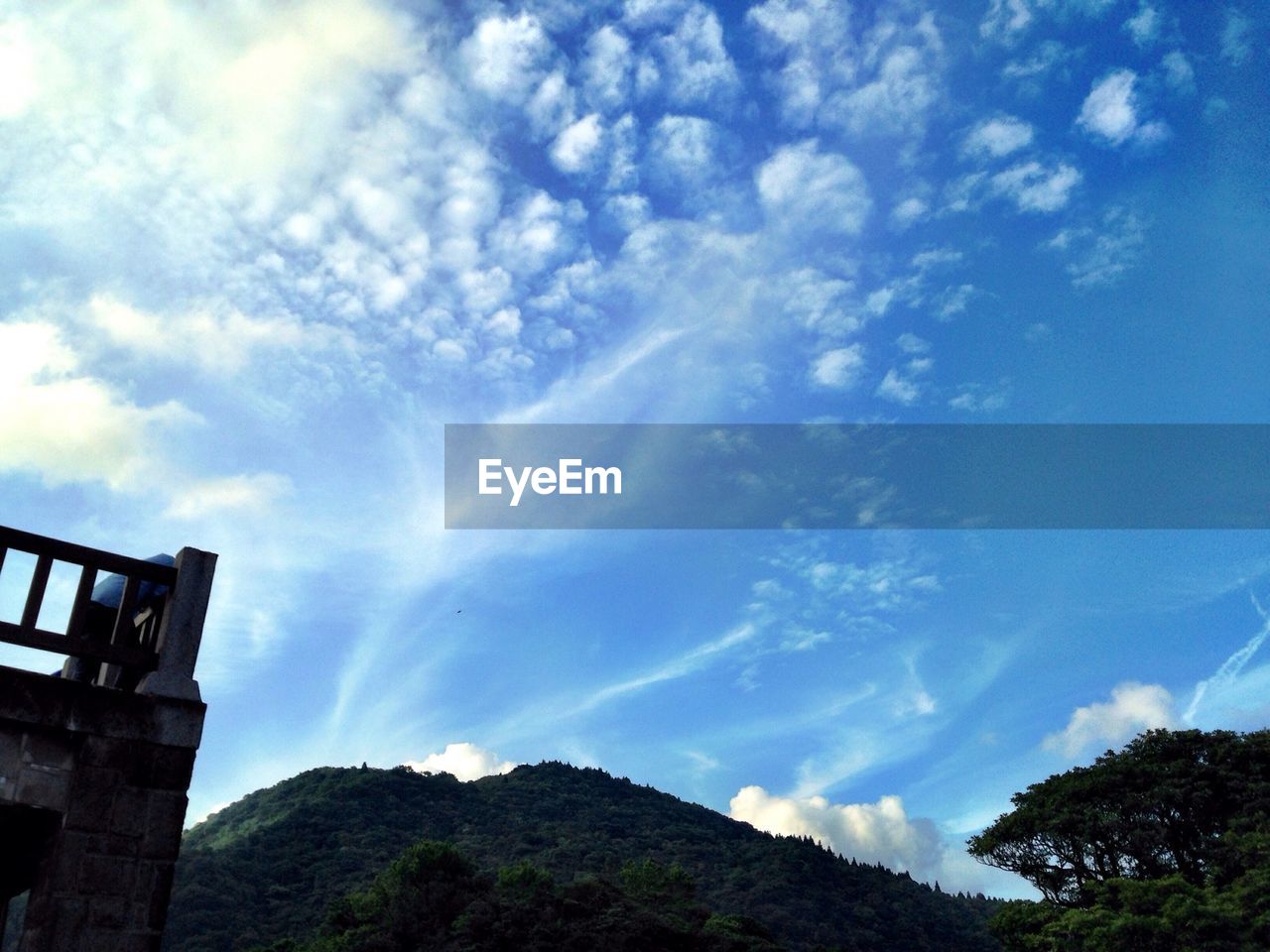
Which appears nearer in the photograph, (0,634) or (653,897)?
(0,634)

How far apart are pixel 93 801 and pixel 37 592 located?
197cm

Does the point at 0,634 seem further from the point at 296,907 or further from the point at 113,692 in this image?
the point at 296,907

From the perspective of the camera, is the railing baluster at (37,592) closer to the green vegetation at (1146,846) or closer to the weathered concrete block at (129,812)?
the weathered concrete block at (129,812)

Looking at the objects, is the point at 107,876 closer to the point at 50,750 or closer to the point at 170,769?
the point at 170,769

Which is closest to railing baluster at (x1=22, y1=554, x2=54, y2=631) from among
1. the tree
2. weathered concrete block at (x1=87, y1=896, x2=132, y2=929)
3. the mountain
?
weathered concrete block at (x1=87, y1=896, x2=132, y2=929)

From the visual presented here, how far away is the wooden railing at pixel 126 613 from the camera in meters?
9.25

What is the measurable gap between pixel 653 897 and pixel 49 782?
5700cm

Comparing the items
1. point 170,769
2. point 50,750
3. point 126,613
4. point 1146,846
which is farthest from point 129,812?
point 1146,846

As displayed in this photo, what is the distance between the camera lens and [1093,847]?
36594 mm

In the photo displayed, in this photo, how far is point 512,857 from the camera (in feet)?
258

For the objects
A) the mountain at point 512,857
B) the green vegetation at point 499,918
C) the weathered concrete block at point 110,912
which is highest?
the mountain at point 512,857

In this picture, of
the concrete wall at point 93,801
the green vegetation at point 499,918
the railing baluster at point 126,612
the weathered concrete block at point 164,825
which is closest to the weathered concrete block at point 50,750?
the concrete wall at point 93,801

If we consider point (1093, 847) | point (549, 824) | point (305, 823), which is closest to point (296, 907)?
point (305, 823)

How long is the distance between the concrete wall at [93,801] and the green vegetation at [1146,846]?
28683 mm
